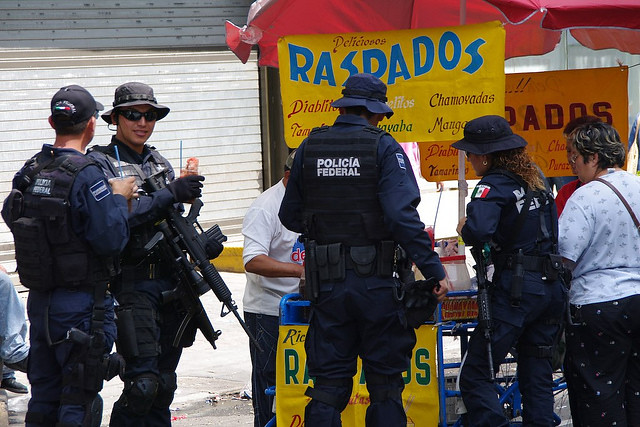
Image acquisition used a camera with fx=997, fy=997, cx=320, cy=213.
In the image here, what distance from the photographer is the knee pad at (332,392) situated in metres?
5.01

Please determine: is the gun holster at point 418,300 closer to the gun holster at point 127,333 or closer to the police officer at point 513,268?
the police officer at point 513,268

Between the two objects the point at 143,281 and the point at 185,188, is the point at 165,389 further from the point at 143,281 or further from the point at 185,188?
the point at 185,188

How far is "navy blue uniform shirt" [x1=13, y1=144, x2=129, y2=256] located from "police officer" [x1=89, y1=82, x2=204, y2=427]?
0.99ft

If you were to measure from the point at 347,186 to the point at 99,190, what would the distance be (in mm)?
1237

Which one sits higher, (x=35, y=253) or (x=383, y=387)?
(x=35, y=253)

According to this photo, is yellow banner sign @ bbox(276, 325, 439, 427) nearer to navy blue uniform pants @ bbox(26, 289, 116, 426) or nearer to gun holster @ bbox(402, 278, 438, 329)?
gun holster @ bbox(402, 278, 438, 329)

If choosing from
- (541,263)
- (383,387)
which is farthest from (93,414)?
(541,263)

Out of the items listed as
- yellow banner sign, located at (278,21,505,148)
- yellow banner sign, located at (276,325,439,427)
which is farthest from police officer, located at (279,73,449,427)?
yellow banner sign, located at (278,21,505,148)

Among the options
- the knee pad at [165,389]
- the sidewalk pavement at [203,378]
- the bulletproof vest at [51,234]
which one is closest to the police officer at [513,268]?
the knee pad at [165,389]

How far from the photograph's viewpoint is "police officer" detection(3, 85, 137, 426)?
4.91m

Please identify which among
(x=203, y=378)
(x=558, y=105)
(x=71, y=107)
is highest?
(x=558, y=105)

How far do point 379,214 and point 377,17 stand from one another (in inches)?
129

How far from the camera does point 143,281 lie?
5473 mm

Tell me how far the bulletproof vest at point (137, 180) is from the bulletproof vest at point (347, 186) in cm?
98
